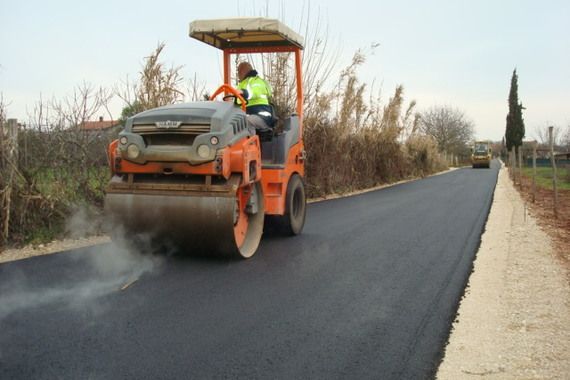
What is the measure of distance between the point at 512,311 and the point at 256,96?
137 inches

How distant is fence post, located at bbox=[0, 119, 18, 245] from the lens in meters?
5.70

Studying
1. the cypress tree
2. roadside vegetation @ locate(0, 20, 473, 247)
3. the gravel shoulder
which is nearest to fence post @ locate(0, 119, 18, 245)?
roadside vegetation @ locate(0, 20, 473, 247)

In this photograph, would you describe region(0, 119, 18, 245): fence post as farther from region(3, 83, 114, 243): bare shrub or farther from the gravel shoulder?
the gravel shoulder

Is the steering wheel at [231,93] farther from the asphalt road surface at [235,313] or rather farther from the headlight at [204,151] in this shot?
the asphalt road surface at [235,313]

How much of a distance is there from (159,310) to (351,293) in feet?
4.93

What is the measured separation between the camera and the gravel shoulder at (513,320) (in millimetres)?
2961

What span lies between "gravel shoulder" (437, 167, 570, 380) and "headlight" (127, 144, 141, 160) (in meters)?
2.99

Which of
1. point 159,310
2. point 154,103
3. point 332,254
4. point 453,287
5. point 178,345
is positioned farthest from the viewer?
point 154,103

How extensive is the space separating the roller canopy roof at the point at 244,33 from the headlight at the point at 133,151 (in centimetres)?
205

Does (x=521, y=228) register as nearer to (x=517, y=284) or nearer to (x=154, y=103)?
(x=517, y=284)

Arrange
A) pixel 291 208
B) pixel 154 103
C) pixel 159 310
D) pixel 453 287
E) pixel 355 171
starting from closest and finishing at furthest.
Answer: pixel 159 310
pixel 453 287
pixel 291 208
pixel 154 103
pixel 355 171

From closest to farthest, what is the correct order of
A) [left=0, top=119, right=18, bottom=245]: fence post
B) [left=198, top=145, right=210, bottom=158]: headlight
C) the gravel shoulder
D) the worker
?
Answer: the gravel shoulder, [left=198, top=145, right=210, bottom=158]: headlight, [left=0, top=119, right=18, bottom=245]: fence post, the worker

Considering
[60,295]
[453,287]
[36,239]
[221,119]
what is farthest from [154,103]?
[453,287]

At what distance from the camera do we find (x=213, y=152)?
15.1ft
